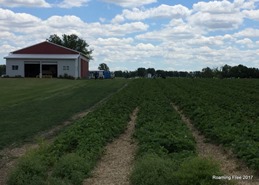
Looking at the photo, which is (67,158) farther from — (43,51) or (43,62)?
(43,51)

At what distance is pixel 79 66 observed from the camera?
80.8 m

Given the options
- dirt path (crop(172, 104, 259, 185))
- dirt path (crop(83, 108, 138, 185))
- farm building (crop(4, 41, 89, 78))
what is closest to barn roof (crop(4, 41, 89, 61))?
farm building (crop(4, 41, 89, 78))

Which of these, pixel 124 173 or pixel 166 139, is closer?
pixel 124 173

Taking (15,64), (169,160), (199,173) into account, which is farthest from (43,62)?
(199,173)

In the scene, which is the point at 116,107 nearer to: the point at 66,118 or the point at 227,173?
the point at 66,118

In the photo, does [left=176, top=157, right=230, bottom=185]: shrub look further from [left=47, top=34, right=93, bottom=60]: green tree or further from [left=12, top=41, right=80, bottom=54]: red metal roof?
[left=47, top=34, right=93, bottom=60]: green tree

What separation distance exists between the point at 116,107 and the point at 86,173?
12216 mm

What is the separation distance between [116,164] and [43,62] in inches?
2786

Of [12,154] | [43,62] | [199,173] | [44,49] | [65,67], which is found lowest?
[12,154]

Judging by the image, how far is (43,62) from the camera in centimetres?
7875

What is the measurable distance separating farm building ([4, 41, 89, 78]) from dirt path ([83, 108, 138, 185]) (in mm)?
65189

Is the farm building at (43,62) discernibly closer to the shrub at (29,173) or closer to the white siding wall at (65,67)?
the white siding wall at (65,67)

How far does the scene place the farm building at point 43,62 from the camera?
7800 centimetres

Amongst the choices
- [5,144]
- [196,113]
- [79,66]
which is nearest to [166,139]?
[5,144]
